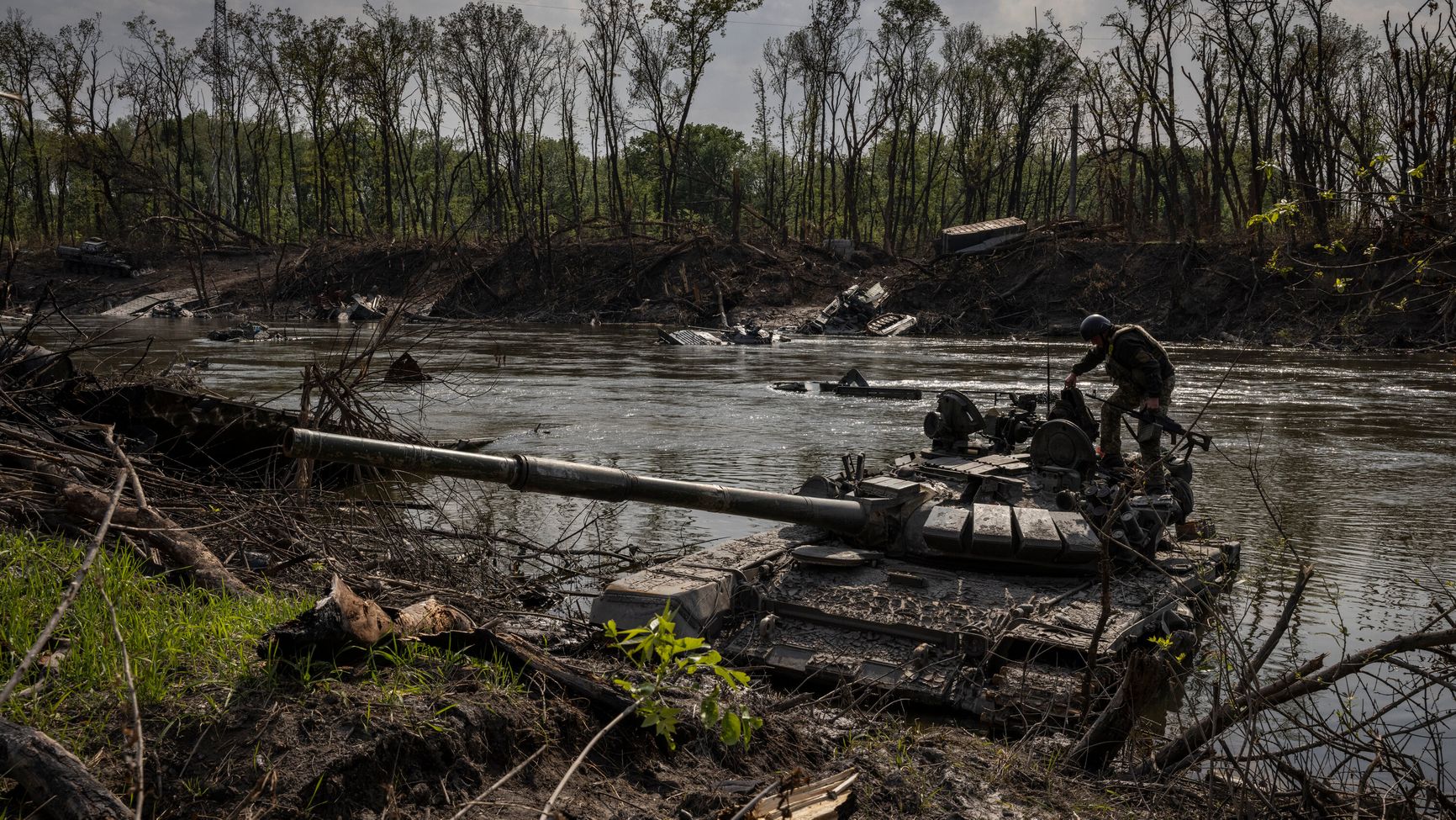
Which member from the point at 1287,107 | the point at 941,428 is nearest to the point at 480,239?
the point at 1287,107

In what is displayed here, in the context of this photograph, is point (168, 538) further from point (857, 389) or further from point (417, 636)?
point (857, 389)

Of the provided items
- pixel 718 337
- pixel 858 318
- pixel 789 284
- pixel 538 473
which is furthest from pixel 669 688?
pixel 789 284

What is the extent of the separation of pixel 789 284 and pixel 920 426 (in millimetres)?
24562

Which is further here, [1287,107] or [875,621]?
[1287,107]

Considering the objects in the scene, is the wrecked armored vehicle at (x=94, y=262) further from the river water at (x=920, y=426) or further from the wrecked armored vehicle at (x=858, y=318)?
the wrecked armored vehicle at (x=858, y=318)

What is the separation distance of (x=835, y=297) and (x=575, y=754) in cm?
3826

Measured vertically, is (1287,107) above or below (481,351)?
above

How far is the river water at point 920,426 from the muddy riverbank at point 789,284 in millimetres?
2739

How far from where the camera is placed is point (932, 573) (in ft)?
26.4

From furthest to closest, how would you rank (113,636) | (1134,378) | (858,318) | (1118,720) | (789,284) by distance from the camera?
1. (789,284)
2. (858,318)
3. (1134,378)
4. (1118,720)
5. (113,636)

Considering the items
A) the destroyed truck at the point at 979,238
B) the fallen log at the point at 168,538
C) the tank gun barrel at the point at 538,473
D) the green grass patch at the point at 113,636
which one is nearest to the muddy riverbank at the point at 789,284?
the destroyed truck at the point at 979,238

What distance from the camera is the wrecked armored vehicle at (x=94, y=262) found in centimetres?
4903

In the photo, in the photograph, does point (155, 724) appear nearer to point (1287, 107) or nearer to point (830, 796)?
point (830, 796)

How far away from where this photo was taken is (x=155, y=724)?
3762 mm
